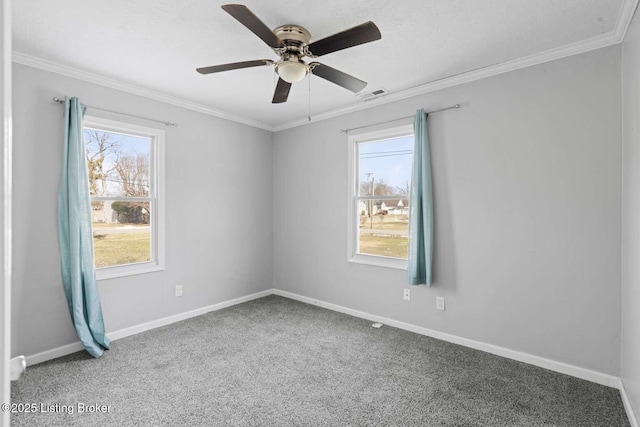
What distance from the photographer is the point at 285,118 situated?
174 inches

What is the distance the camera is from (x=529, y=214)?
271 centimetres

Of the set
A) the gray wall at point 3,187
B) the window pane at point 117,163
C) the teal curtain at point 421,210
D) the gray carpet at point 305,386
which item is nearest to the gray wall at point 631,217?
the gray carpet at point 305,386

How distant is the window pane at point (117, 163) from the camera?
3188mm

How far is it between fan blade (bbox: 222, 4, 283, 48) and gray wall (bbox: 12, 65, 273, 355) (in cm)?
215

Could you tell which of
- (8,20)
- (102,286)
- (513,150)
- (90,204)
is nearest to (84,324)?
(102,286)

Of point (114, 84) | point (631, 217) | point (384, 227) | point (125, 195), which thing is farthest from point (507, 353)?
point (114, 84)

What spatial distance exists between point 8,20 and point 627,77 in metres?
3.16

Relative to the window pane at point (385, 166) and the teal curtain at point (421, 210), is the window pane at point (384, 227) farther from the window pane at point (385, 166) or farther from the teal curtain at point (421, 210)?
the teal curtain at point (421, 210)

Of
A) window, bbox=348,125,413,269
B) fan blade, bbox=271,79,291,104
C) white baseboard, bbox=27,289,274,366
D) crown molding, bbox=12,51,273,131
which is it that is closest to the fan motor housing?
fan blade, bbox=271,79,291,104

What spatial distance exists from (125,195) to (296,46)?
242 cm

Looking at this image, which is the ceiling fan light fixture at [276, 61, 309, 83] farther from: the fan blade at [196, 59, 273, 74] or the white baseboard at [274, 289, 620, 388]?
the white baseboard at [274, 289, 620, 388]

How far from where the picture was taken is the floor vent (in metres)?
3.44

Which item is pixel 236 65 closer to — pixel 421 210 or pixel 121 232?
pixel 421 210

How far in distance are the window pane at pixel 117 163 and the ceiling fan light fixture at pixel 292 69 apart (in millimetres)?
2125
